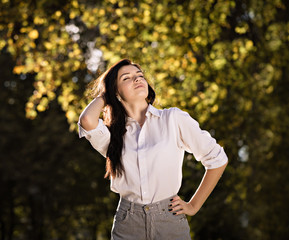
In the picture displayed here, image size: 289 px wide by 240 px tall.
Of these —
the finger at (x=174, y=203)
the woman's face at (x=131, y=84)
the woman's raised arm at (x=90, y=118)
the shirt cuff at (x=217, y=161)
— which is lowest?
the finger at (x=174, y=203)

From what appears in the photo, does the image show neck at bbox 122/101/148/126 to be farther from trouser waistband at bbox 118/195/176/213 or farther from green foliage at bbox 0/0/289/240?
green foliage at bbox 0/0/289/240

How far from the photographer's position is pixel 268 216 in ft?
38.5

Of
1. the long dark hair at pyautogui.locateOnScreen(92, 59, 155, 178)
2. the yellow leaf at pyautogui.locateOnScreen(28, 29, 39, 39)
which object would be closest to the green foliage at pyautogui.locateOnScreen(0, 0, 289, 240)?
the yellow leaf at pyautogui.locateOnScreen(28, 29, 39, 39)

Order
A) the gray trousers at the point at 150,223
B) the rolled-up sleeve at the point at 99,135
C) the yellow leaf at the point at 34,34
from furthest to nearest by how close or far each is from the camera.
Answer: the yellow leaf at the point at 34,34
the rolled-up sleeve at the point at 99,135
the gray trousers at the point at 150,223

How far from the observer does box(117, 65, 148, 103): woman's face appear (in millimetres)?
2740

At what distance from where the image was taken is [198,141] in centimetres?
254

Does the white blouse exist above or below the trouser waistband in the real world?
above

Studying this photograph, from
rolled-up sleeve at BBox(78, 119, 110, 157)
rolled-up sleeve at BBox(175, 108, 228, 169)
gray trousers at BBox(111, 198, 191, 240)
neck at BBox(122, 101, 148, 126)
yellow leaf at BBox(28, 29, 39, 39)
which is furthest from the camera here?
yellow leaf at BBox(28, 29, 39, 39)

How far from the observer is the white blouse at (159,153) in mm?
2486

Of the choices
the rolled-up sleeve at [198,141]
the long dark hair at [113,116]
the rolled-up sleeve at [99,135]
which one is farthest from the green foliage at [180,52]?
the rolled-up sleeve at [198,141]

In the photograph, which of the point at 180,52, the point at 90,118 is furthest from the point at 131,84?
the point at 180,52

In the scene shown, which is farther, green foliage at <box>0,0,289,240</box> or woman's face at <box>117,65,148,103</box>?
green foliage at <box>0,0,289,240</box>

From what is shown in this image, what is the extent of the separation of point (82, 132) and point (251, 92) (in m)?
4.33

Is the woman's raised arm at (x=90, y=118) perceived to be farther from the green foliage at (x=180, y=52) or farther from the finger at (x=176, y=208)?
the green foliage at (x=180, y=52)
